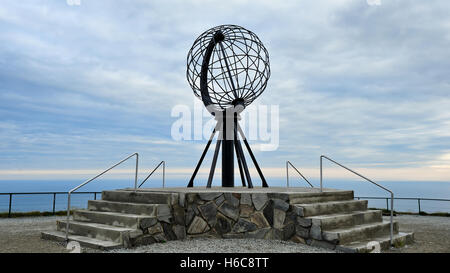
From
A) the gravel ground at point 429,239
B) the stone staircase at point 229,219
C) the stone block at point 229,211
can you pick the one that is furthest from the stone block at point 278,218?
the gravel ground at point 429,239

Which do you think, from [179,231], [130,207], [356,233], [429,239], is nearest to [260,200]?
[179,231]

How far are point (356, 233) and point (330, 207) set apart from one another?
2.58ft

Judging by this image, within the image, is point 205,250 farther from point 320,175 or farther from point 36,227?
point 36,227

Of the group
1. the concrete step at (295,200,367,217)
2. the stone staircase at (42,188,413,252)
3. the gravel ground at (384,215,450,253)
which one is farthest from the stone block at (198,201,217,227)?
the gravel ground at (384,215,450,253)

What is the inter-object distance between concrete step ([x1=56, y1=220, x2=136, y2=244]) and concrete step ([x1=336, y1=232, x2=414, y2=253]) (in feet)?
12.5

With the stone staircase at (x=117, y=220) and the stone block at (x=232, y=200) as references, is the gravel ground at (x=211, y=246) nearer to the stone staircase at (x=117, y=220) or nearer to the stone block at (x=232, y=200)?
the stone staircase at (x=117, y=220)

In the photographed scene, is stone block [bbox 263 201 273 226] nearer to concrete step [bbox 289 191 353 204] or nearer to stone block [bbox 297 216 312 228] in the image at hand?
concrete step [bbox 289 191 353 204]

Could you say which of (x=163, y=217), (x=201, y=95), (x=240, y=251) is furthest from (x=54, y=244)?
(x=201, y=95)

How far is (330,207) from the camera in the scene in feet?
21.7

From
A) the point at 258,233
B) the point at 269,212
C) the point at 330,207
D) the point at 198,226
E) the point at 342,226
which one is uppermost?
the point at 330,207

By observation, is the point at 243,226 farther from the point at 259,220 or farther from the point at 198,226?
the point at 198,226

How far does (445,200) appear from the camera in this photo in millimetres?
11711

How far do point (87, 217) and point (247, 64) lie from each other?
565cm
